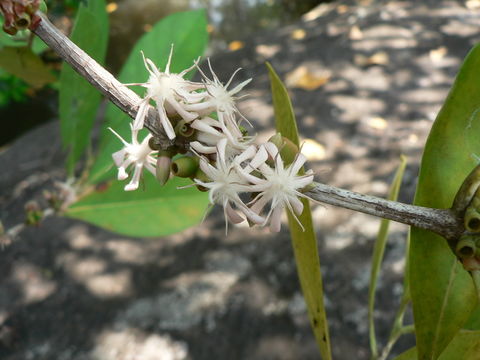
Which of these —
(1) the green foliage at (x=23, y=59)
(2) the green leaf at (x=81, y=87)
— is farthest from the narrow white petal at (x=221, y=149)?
(1) the green foliage at (x=23, y=59)

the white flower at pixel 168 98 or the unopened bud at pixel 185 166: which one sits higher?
the white flower at pixel 168 98

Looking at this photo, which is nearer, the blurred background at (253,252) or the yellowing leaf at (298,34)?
the blurred background at (253,252)

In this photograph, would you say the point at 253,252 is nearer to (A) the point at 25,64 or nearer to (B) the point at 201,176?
(A) the point at 25,64

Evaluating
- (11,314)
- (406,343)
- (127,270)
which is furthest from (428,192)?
(11,314)

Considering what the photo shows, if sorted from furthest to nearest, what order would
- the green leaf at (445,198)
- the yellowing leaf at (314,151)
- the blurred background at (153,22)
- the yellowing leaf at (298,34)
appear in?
1. the blurred background at (153,22)
2. the yellowing leaf at (298,34)
3. the yellowing leaf at (314,151)
4. the green leaf at (445,198)

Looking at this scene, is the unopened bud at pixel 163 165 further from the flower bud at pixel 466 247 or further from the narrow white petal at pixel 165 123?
the flower bud at pixel 466 247

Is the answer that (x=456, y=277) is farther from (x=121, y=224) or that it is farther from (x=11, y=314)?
(x=11, y=314)
